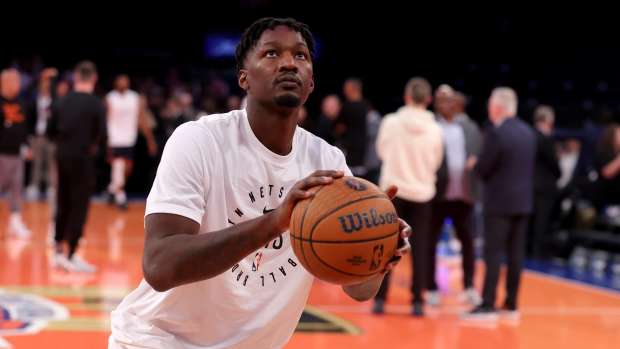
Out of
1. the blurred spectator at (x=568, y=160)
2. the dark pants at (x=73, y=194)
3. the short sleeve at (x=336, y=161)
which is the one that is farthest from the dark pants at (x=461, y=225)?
the short sleeve at (x=336, y=161)

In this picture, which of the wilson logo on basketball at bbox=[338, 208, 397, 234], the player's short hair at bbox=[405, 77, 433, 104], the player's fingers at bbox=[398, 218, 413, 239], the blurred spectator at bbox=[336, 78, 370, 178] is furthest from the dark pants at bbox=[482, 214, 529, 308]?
the wilson logo on basketball at bbox=[338, 208, 397, 234]

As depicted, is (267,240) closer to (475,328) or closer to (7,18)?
(475,328)

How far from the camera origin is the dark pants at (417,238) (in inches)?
307

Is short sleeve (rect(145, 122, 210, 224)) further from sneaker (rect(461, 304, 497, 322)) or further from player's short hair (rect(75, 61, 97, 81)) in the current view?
player's short hair (rect(75, 61, 97, 81))

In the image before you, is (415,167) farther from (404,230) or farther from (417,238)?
(404,230)

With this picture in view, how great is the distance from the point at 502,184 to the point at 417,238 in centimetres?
83

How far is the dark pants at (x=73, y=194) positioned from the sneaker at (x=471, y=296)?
3659 millimetres

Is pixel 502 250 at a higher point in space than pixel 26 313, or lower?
higher

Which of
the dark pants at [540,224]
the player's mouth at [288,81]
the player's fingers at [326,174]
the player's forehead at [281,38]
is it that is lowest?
the dark pants at [540,224]

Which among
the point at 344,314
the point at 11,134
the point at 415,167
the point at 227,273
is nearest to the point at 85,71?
the point at 11,134

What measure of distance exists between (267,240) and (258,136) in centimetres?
62

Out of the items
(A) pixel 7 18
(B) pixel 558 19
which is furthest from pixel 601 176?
(A) pixel 7 18

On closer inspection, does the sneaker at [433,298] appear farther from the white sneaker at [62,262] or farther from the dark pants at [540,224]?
the white sneaker at [62,262]

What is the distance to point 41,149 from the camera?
50.9 ft
